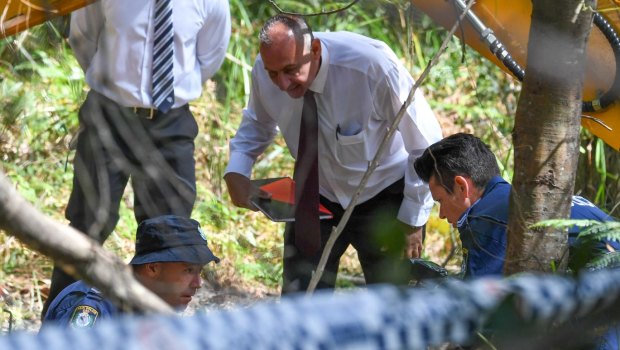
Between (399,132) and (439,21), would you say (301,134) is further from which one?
(439,21)

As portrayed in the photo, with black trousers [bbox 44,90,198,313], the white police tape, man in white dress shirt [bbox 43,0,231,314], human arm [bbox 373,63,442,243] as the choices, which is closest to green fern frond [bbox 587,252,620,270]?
the white police tape

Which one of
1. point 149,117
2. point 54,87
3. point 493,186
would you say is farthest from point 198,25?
point 54,87

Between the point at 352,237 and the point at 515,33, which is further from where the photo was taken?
the point at 352,237

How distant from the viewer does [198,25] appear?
4.85 m

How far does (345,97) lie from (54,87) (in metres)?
3.39

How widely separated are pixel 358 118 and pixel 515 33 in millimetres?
813

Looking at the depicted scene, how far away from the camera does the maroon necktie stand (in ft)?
13.5

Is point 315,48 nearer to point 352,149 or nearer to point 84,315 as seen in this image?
point 352,149

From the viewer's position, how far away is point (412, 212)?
4195 mm

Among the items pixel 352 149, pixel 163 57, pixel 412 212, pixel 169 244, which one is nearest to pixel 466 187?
pixel 412 212

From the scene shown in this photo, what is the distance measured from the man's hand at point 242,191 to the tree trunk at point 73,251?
290cm

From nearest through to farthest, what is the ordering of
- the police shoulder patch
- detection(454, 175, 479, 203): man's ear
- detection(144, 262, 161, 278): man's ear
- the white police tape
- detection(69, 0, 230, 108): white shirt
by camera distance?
the white police tape
the police shoulder patch
detection(144, 262, 161, 278): man's ear
detection(454, 175, 479, 203): man's ear
detection(69, 0, 230, 108): white shirt

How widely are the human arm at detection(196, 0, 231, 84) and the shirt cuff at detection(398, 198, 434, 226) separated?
1327 millimetres

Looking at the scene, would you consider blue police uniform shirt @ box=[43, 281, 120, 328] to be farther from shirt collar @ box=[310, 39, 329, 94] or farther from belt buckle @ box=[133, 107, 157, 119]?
belt buckle @ box=[133, 107, 157, 119]
